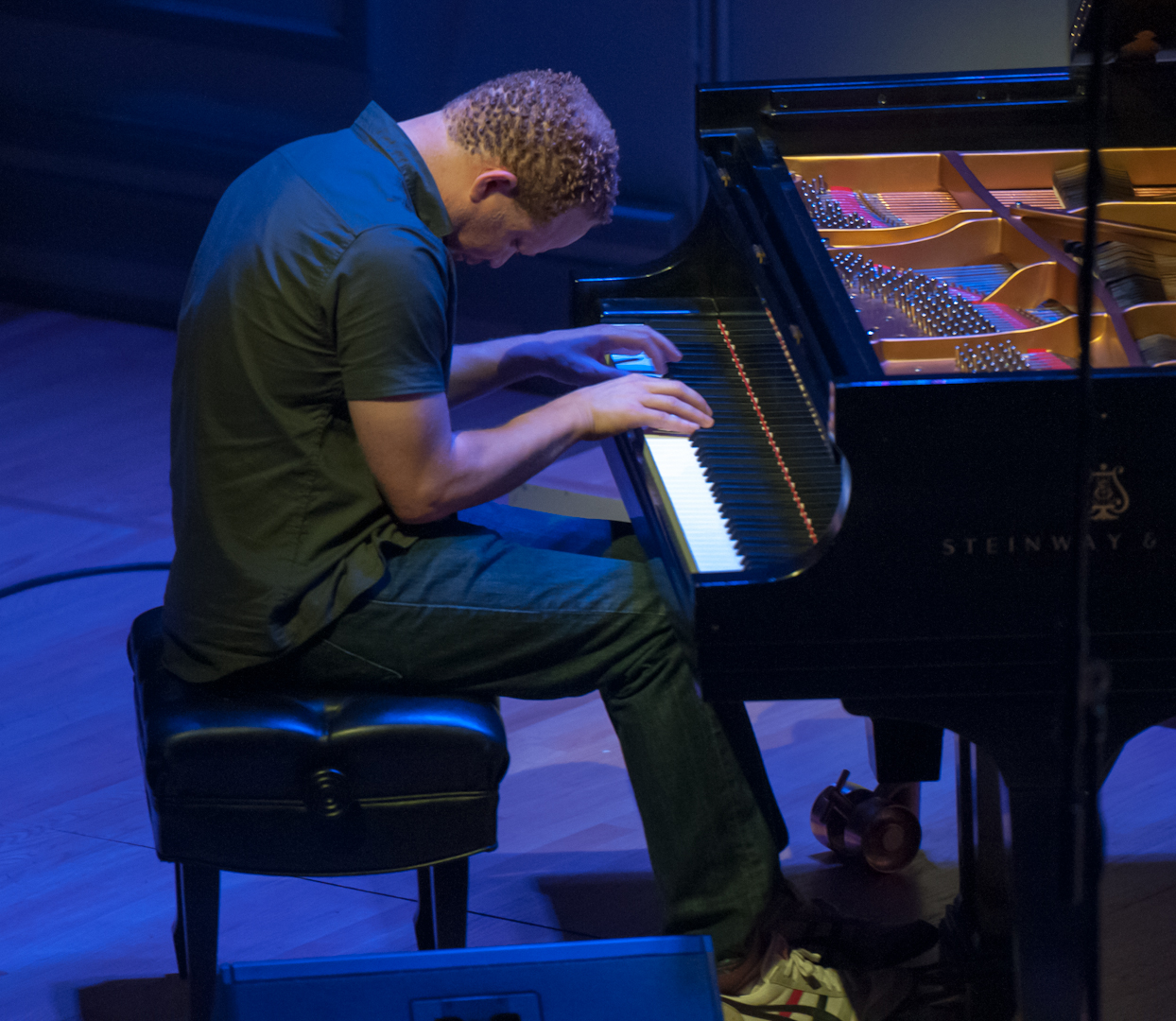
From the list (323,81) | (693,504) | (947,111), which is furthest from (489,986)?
(323,81)

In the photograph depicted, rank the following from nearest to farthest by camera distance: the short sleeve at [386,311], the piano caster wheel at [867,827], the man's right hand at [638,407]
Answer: the short sleeve at [386,311], the man's right hand at [638,407], the piano caster wheel at [867,827]

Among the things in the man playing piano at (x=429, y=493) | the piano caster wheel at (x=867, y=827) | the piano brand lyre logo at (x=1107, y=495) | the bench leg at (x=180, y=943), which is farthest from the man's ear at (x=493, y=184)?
the piano caster wheel at (x=867, y=827)

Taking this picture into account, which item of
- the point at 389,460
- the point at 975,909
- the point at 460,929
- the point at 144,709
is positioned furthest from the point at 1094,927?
the point at 144,709

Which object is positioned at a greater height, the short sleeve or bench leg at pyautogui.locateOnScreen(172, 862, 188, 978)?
the short sleeve

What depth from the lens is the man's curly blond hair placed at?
190cm

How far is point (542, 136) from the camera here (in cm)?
190

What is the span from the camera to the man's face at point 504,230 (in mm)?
1978

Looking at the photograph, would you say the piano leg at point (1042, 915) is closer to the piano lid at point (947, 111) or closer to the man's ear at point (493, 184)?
the man's ear at point (493, 184)

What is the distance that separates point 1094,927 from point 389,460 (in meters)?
0.93

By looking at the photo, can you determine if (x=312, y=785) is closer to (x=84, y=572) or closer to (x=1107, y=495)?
(x=1107, y=495)

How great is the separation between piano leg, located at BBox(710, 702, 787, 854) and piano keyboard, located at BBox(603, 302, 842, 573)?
0.33 meters

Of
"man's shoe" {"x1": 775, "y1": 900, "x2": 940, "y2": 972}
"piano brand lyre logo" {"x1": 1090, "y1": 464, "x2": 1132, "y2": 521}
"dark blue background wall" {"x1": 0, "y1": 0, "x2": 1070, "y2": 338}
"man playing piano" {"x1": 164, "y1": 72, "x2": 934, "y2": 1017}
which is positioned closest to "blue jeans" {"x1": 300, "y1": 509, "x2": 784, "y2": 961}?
"man playing piano" {"x1": 164, "y1": 72, "x2": 934, "y2": 1017}

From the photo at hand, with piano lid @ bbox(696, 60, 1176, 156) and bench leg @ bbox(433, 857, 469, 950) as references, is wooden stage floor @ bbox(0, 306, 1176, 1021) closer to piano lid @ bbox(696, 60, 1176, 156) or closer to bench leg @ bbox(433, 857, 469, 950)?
bench leg @ bbox(433, 857, 469, 950)

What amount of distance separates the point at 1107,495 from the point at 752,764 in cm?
76
